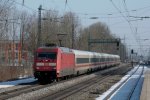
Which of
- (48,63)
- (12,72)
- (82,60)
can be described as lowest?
(12,72)

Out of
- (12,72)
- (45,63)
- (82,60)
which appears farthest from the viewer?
(82,60)

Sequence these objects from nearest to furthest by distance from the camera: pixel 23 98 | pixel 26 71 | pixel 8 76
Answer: pixel 23 98
pixel 8 76
pixel 26 71

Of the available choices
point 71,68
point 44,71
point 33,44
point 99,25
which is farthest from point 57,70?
point 99,25

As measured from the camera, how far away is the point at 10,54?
46.9m

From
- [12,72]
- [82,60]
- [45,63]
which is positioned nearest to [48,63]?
[45,63]

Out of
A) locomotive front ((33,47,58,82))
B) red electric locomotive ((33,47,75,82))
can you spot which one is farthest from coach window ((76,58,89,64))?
locomotive front ((33,47,58,82))

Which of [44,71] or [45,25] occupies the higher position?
[45,25]

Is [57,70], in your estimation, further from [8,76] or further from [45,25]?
[45,25]

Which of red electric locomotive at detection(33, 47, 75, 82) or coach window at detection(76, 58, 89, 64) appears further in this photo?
coach window at detection(76, 58, 89, 64)

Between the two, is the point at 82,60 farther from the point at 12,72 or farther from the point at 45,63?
the point at 45,63

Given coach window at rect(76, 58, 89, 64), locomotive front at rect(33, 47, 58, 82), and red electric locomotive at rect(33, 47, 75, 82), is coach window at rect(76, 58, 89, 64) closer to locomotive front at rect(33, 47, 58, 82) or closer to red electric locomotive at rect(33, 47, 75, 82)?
red electric locomotive at rect(33, 47, 75, 82)

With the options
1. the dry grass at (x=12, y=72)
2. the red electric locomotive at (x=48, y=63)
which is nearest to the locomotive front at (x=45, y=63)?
the red electric locomotive at (x=48, y=63)

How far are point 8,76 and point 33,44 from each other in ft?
91.3

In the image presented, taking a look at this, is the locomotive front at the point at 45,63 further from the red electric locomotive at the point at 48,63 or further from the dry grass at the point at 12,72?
the dry grass at the point at 12,72
